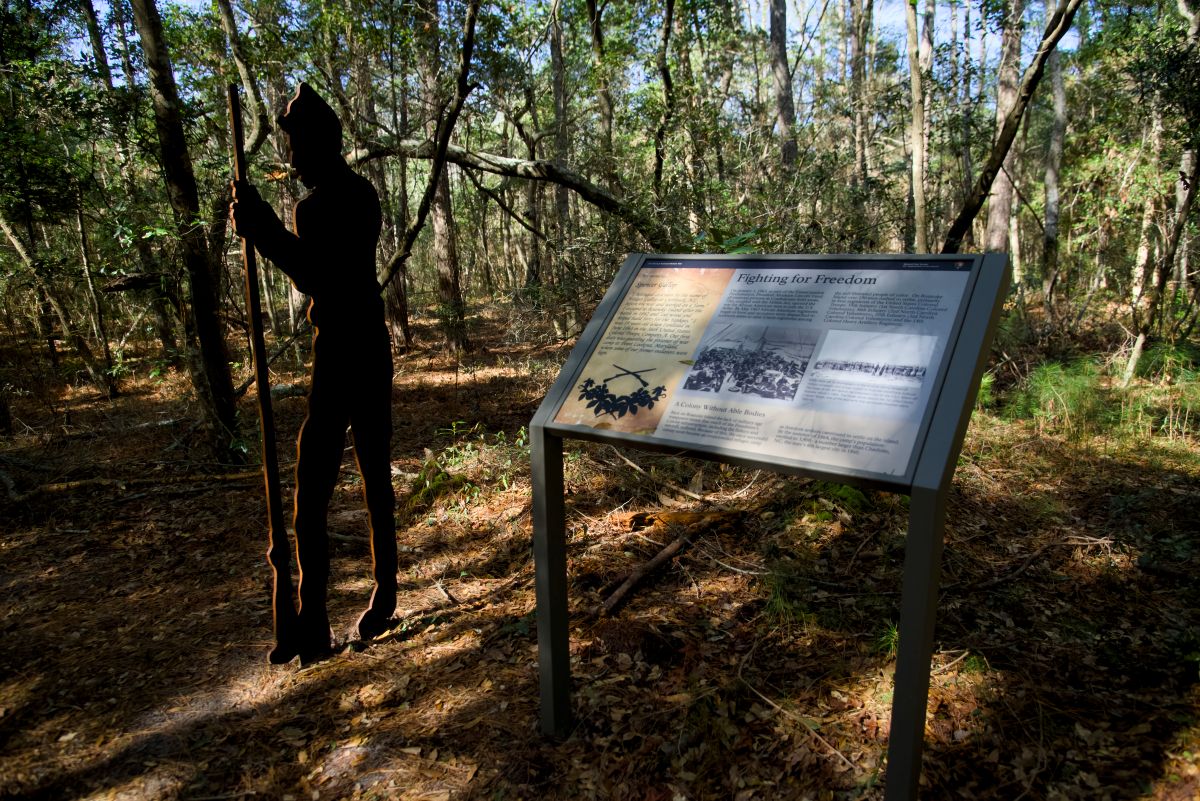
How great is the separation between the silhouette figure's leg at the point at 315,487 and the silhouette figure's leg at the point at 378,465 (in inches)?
4.2

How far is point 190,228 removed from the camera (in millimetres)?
5816

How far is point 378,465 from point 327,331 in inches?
28.6

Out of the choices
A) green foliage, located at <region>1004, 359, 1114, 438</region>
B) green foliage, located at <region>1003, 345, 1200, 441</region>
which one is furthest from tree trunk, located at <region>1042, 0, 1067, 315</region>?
green foliage, located at <region>1004, 359, 1114, 438</region>

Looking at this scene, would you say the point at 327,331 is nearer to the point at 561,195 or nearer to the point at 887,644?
the point at 887,644

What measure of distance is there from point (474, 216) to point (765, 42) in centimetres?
1034

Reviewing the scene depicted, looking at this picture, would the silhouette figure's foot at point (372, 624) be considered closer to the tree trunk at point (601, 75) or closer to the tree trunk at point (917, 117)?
the tree trunk at point (917, 117)

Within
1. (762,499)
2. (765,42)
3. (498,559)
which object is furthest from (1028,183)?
(498,559)

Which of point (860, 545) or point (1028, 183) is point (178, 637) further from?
point (1028, 183)

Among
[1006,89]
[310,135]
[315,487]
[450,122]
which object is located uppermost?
[1006,89]

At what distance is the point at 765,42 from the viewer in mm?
18672

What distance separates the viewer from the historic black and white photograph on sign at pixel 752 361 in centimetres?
220

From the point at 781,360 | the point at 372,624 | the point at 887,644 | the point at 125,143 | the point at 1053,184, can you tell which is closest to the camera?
the point at 781,360

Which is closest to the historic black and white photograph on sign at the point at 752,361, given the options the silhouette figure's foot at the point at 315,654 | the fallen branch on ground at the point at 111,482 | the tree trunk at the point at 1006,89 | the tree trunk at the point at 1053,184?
the silhouette figure's foot at the point at 315,654

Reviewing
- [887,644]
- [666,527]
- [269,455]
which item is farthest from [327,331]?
[887,644]
